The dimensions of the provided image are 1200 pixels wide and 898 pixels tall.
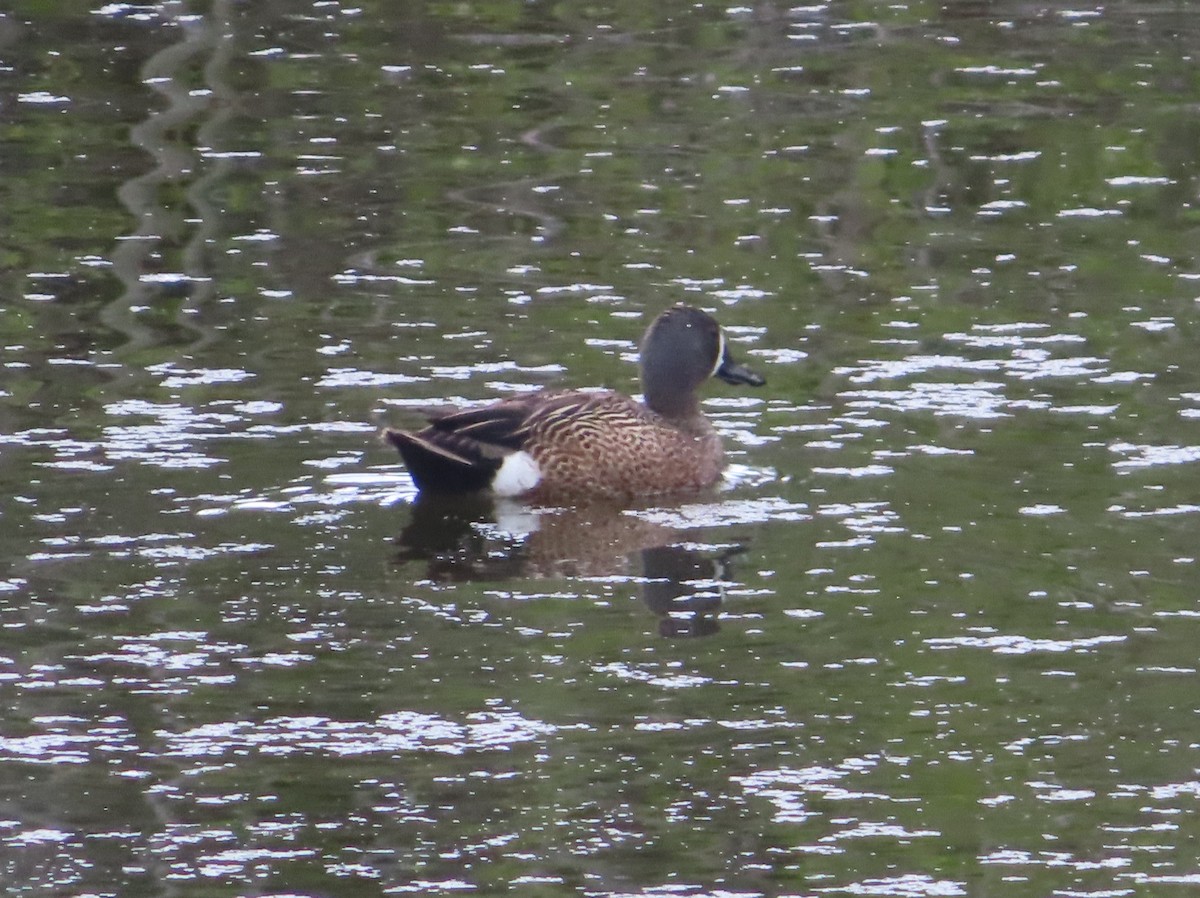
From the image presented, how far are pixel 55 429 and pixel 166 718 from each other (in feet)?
11.6

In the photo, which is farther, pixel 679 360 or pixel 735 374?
pixel 735 374

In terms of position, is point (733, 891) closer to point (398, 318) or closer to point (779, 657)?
point (779, 657)

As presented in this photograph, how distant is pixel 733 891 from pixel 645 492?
4.49 meters

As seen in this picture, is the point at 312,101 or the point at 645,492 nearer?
the point at 645,492

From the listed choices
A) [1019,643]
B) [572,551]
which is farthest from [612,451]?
[1019,643]

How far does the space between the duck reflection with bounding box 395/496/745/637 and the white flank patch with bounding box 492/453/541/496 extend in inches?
2.9

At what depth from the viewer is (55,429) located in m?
11.6

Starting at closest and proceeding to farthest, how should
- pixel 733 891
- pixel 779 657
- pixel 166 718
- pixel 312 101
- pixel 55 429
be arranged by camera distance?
pixel 733 891 → pixel 166 718 → pixel 779 657 → pixel 55 429 → pixel 312 101

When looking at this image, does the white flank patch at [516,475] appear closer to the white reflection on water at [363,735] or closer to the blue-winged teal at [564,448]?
the blue-winged teal at [564,448]

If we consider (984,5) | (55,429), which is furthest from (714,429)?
(984,5)

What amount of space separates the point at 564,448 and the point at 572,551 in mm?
858

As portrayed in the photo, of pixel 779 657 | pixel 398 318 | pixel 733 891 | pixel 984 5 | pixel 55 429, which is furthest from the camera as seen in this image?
pixel 984 5

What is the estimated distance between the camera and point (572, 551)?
10.6 meters

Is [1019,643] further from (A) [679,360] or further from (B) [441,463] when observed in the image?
(A) [679,360]
